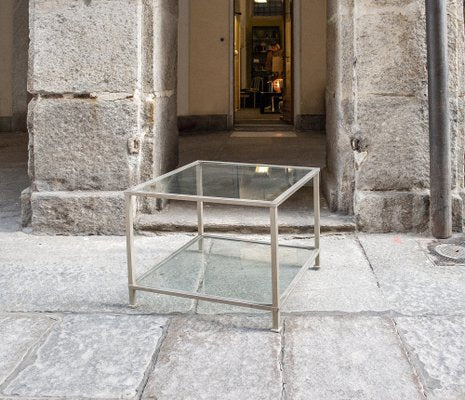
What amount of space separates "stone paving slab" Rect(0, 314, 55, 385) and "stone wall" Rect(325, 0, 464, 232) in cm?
184

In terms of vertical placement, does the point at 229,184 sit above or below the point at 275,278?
above

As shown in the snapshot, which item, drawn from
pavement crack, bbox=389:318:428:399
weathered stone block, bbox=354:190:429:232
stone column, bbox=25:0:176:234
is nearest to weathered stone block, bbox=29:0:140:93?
stone column, bbox=25:0:176:234

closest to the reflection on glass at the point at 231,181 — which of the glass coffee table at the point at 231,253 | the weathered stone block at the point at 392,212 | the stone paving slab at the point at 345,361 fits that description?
the glass coffee table at the point at 231,253

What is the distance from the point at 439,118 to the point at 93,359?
2152 mm

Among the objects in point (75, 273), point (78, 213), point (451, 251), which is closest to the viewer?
point (75, 273)

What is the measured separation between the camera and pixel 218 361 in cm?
195

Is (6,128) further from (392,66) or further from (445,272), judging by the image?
(445,272)

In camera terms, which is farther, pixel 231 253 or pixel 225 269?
pixel 231 253

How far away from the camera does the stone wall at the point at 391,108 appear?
334 cm

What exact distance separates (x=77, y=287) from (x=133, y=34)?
58.2 inches

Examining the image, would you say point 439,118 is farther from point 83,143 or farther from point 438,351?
point 83,143

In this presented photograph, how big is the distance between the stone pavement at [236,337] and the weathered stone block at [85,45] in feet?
A: 3.35

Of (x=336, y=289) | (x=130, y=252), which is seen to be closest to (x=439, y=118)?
(x=336, y=289)

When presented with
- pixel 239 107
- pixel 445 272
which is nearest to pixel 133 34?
pixel 445 272
